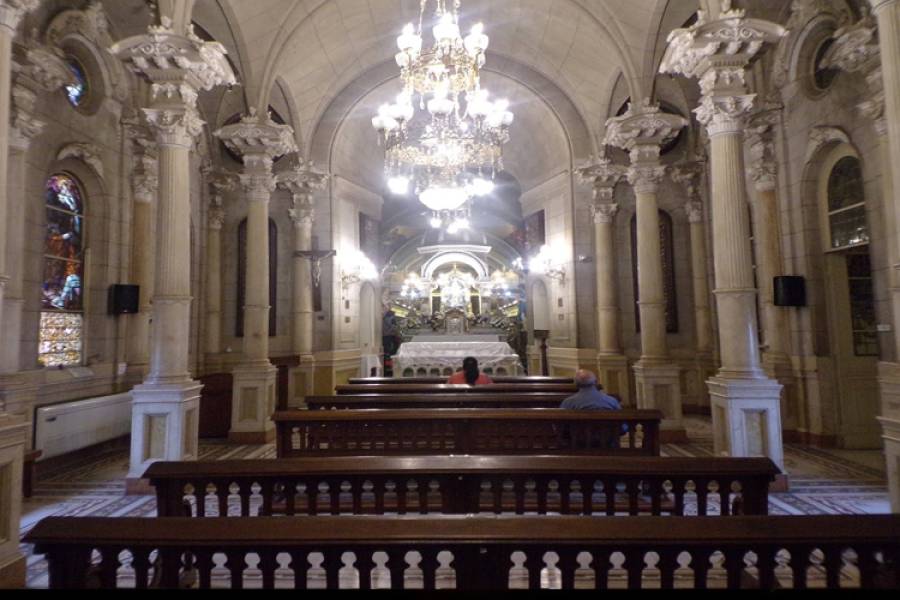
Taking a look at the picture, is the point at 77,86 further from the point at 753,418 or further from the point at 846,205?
the point at 846,205

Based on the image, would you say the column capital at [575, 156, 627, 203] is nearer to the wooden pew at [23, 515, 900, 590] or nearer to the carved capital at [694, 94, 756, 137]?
the carved capital at [694, 94, 756, 137]

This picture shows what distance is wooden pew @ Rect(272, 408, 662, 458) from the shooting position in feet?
15.4

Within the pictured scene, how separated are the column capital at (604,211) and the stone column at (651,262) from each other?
2.54 meters

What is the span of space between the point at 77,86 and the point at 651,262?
29.9ft

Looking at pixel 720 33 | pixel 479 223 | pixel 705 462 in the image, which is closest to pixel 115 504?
pixel 705 462

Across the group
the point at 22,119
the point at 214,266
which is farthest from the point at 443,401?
the point at 214,266

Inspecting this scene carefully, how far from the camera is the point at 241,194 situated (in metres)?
11.7

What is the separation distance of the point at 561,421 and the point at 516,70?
32.6ft

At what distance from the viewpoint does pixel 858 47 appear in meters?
6.05

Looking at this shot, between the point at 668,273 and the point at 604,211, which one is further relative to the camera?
the point at 668,273

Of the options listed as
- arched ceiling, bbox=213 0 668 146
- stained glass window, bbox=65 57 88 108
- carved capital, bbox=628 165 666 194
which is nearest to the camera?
stained glass window, bbox=65 57 88 108

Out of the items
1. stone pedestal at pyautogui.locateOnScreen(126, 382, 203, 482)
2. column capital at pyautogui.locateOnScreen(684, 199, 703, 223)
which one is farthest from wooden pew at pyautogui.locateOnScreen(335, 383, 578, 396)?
column capital at pyautogui.locateOnScreen(684, 199, 703, 223)

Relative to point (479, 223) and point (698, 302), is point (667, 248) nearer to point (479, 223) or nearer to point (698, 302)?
point (698, 302)

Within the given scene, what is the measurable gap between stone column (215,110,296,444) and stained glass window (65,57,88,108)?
6.46ft
